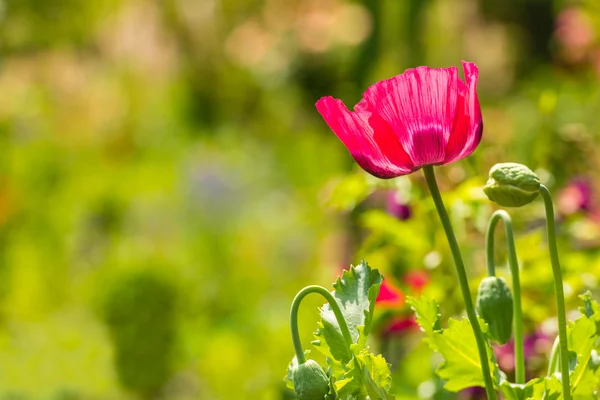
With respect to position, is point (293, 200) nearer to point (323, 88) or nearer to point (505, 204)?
point (323, 88)

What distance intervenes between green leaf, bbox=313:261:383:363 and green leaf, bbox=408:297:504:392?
0.02 m

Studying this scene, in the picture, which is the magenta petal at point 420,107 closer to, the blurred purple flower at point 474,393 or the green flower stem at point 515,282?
the green flower stem at point 515,282

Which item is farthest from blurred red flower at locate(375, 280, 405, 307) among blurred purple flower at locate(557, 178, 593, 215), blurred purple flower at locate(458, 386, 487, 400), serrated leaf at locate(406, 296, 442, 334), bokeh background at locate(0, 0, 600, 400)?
serrated leaf at locate(406, 296, 442, 334)

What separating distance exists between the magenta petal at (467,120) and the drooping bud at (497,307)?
0.27 ft

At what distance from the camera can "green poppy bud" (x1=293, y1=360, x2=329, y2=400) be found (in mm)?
476

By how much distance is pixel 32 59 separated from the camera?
5070mm

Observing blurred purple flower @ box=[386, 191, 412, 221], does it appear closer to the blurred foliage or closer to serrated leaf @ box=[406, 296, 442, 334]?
serrated leaf @ box=[406, 296, 442, 334]

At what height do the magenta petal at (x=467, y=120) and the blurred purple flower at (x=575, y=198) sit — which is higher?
the blurred purple flower at (x=575, y=198)

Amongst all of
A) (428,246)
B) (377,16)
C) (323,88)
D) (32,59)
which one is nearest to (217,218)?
(377,16)

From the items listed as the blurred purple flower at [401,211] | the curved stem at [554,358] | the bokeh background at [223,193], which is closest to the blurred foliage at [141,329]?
the bokeh background at [223,193]

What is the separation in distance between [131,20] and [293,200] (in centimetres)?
236

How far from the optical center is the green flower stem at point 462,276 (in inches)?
19.2

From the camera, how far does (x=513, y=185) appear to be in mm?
476

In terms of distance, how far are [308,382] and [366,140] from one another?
124 millimetres
